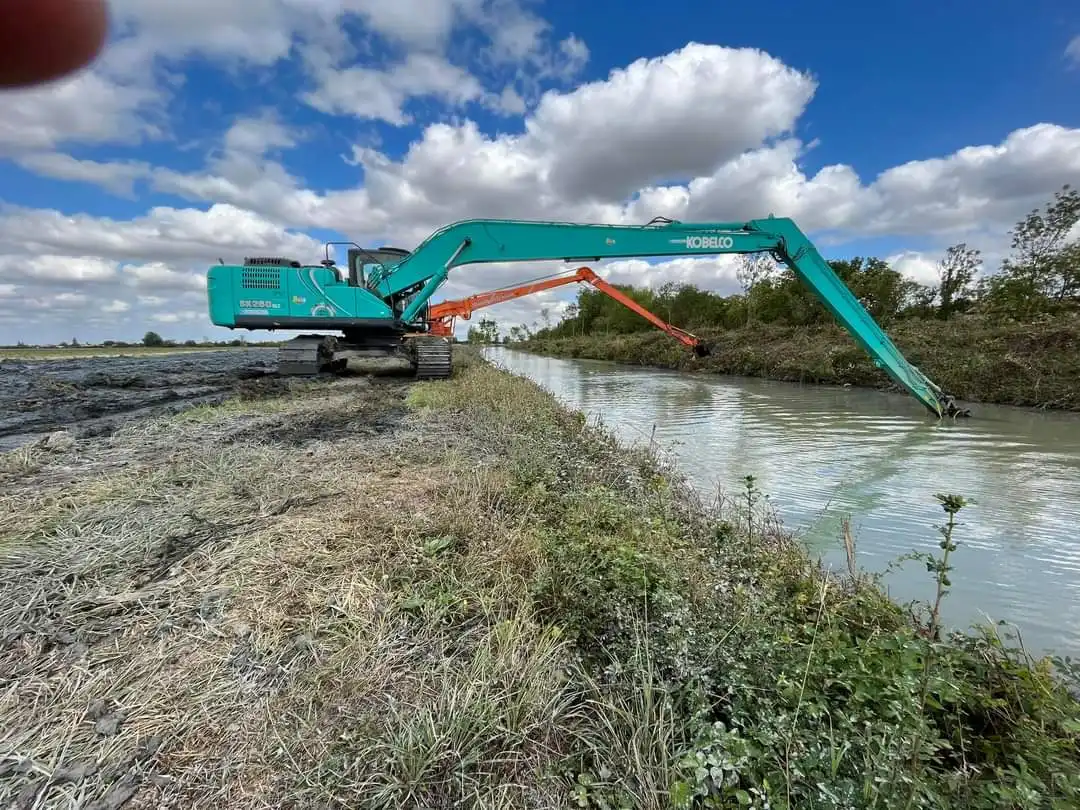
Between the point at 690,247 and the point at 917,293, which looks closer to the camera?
the point at 690,247

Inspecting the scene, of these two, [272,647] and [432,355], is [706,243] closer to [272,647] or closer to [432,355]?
[432,355]

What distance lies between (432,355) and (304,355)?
9.42 feet

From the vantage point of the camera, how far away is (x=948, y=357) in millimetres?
13312

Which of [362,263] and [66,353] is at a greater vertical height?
[362,263]

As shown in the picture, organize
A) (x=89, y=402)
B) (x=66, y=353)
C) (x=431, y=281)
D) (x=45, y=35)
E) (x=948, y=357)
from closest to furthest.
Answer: (x=45, y=35) < (x=89, y=402) < (x=431, y=281) < (x=948, y=357) < (x=66, y=353)

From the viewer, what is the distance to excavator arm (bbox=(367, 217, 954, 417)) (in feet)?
30.4

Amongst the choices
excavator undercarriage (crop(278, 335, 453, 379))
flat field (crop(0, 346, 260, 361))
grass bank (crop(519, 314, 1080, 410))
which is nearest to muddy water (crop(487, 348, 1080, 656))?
grass bank (crop(519, 314, 1080, 410))

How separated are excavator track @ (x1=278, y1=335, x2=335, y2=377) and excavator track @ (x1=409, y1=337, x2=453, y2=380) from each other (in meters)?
2.05

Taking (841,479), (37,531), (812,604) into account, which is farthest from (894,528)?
(37,531)

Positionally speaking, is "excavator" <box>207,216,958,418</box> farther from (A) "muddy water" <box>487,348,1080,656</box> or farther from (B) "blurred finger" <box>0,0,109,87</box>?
(B) "blurred finger" <box>0,0,109,87</box>

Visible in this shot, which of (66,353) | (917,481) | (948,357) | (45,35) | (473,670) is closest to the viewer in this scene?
(45,35)

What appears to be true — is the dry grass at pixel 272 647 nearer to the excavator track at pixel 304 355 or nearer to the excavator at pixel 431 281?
the excavator at pixel 431 281

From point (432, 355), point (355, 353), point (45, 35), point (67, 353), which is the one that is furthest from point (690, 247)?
point (67, 353)

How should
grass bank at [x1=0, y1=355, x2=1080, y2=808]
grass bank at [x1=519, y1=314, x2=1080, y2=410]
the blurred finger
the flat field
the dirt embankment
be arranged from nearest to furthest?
the blurred finger
grass bank at [x1=0, y1=355, x2=1080, y2=808]
the dirt embankment
grass bank at [x1=519, y1=314, x2=1080, y2=410]
the flat field
